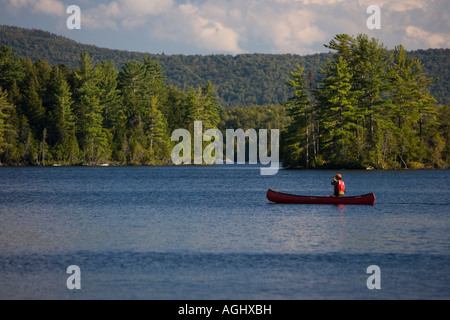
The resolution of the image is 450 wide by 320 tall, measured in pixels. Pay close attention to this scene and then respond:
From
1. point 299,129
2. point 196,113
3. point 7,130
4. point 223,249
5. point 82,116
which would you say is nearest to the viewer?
point 223,249

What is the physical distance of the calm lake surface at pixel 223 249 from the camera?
19875 mm

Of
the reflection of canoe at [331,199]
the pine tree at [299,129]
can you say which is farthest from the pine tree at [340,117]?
the reflection of canoe at [331,199]

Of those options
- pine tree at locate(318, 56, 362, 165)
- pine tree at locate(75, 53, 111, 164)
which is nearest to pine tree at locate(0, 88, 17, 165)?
pine tree at locate(75, 53, 111, 164)

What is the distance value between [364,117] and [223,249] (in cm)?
7121

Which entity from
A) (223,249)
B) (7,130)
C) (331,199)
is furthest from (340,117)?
(223,249)

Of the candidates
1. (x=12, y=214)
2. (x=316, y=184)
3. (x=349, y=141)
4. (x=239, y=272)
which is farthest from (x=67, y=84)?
(x=239, y=272)

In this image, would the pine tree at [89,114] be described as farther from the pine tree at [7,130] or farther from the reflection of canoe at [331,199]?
the reflection of canoe at [331,199]

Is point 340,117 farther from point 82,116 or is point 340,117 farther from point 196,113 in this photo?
point 82,116

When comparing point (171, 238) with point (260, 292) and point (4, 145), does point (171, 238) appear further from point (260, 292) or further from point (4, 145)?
point (4, 145)

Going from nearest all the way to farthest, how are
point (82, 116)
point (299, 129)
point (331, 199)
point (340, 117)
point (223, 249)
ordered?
point (223, 249), point (331, 199), point (340, 117), point (299, 129), point (82, 116)

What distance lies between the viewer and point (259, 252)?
26.2 metres

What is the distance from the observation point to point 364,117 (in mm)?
94000

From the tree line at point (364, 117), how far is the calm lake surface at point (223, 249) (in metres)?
43.7
